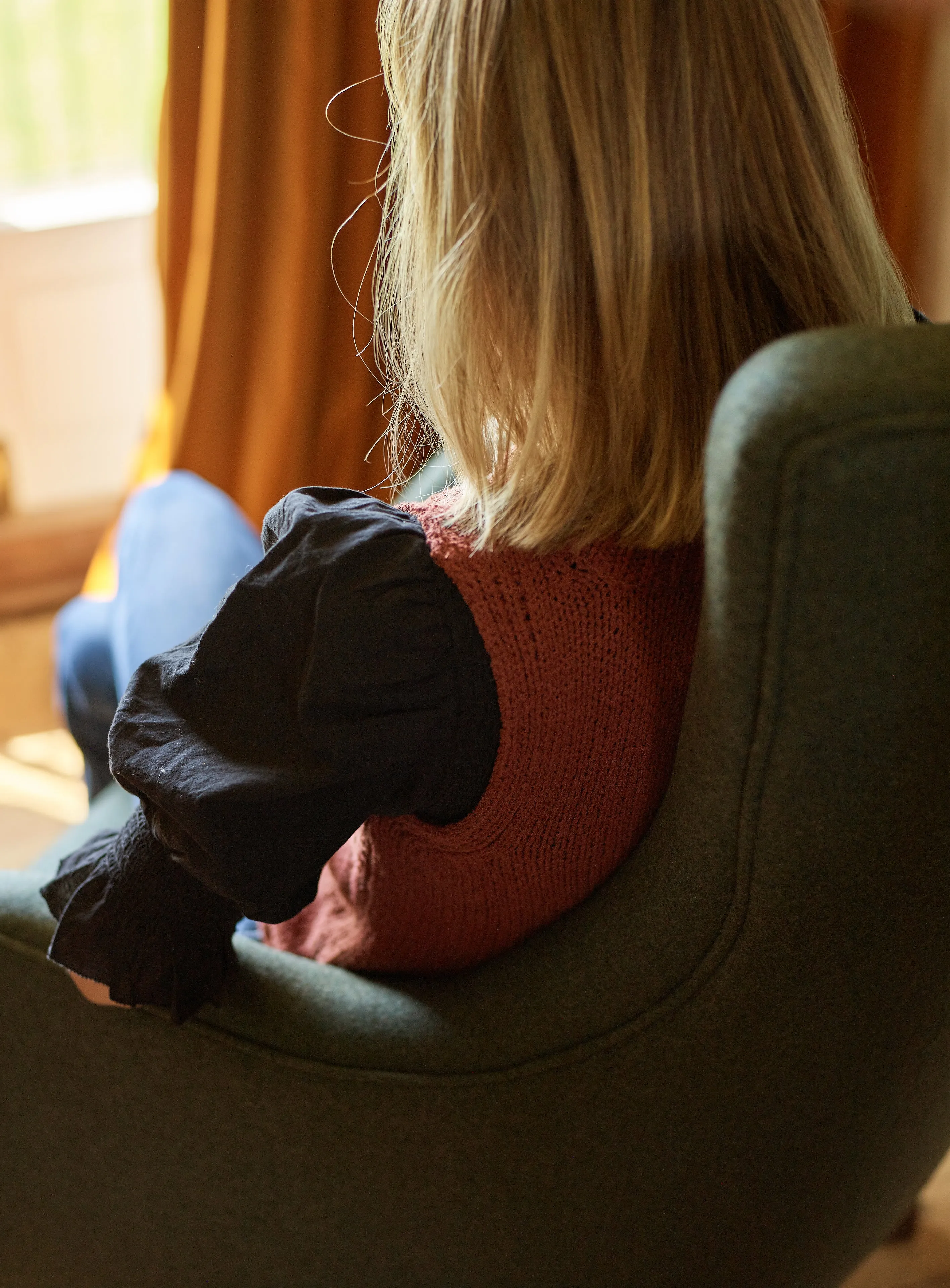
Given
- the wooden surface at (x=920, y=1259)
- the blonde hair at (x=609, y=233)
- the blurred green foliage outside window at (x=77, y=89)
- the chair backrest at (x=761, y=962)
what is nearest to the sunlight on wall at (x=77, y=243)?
the blurred green foliage outside window at (x=77, y=89)

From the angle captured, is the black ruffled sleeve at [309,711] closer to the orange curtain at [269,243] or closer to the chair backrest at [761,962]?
the chair backrest at [761,962]

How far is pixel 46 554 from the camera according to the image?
88.5 inches

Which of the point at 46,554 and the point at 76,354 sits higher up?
the point at 76,354

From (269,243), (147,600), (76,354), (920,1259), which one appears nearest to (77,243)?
(76,354)

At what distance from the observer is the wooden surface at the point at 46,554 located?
7.27ft

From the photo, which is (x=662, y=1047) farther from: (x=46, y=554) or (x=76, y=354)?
(x=76, y=354)

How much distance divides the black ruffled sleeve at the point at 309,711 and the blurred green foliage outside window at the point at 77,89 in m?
1.57

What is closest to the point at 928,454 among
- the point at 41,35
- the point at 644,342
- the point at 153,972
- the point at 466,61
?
the point at 644,342

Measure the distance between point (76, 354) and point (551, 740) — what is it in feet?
6.46

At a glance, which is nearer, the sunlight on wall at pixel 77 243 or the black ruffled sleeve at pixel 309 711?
the black ruffled sleeve at pixel 309 711

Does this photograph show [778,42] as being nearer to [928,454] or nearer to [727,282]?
[727,282]

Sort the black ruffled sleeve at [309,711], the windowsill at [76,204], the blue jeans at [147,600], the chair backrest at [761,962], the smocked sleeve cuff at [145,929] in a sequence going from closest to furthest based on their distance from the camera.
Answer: the chair backrest at [761,962] < the black ruffled sleeve at [309,711] < the smocked sleeve cuff at [145,929] < the blue jeans at [147,600] < the windowsill at [76,204]

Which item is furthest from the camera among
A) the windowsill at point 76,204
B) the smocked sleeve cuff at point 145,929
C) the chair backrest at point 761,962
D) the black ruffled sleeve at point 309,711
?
the windowsill at point 76,204

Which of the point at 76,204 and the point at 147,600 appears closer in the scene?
the point at 147,600
